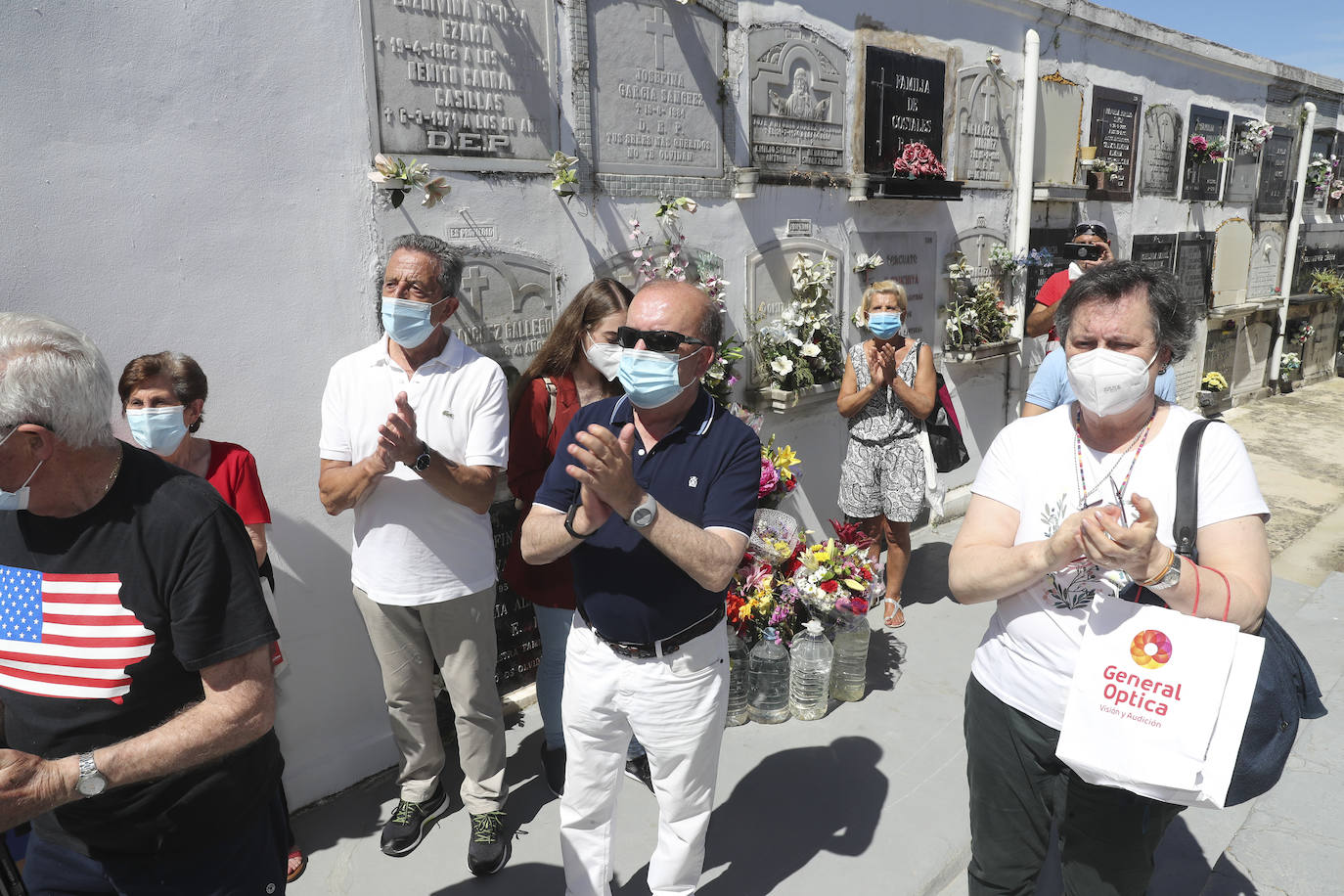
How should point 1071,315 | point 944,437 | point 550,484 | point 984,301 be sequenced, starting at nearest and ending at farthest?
point 1071,315 → point 550,484 → point 944,437 → point 984,301

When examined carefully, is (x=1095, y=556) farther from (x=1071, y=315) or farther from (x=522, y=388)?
(x=522, y=388)

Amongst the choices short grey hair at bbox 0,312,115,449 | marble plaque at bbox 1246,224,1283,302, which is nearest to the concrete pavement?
short grey hair at bbox 0,312,115,449

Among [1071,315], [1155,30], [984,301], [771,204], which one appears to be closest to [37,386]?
[1071,315]

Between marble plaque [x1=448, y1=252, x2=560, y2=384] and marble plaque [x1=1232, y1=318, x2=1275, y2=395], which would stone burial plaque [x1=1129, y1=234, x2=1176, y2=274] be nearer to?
marble plaque [x1=1232, y1=318, x2=1275, y2=395]

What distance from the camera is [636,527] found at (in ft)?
6.01

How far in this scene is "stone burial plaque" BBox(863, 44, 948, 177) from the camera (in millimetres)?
5152

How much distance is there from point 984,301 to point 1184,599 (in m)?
4.97

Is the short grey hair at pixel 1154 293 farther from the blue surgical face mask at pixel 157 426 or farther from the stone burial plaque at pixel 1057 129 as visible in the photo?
the stone burial plaque at pixel 1057 129

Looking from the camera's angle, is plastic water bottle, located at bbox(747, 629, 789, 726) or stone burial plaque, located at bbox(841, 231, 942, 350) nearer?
plastic water bottle, located at bbox(747, 629, 789, 726)

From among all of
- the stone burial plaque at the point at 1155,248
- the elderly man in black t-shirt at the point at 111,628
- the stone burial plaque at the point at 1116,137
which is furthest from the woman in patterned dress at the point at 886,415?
the stone burial plaque at the point at 1155,248

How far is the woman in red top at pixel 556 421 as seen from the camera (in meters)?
2.96

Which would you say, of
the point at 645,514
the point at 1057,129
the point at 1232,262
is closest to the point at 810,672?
the point at 645,514

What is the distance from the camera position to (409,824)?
2.87 m

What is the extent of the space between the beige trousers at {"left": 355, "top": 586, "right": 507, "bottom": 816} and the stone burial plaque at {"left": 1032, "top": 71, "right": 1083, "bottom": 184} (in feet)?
19.5
